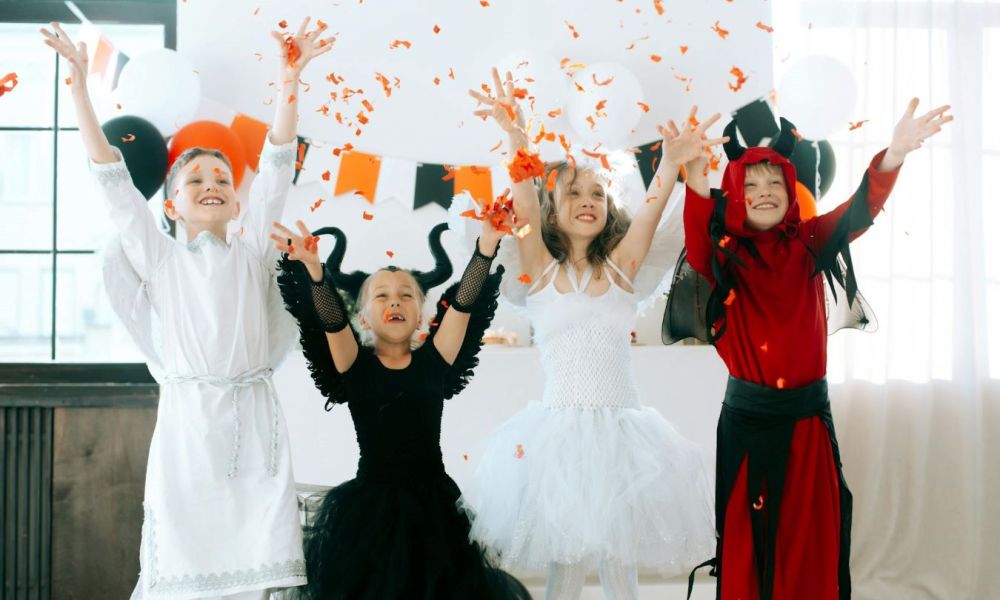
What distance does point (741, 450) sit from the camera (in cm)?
213

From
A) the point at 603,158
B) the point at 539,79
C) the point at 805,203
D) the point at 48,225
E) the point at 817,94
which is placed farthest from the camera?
the point at 48,225

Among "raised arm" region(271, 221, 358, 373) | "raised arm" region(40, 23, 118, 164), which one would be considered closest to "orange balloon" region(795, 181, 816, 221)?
"raised arm" region(271, 221, 358, 373)

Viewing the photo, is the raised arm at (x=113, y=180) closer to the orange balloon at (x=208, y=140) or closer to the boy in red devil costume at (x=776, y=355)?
the orange balloon at (x=208, y=140)

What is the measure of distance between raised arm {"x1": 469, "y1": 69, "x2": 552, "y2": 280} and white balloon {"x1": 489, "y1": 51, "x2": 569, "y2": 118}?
0.74 metres

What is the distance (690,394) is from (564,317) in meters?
1.07

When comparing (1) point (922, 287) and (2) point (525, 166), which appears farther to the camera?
(1) point (922, 287)

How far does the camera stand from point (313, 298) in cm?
227

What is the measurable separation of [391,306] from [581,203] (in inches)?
22.2

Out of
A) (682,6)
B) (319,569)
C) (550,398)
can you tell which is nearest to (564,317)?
(550,398)


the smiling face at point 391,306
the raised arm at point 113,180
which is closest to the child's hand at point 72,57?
the raised arm at point 113,180

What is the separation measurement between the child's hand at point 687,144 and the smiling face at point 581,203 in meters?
0.23

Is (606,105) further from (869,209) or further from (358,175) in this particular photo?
(869,209)

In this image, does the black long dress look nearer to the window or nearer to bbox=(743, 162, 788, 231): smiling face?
bbox=(743, 162, 788, 231): smiling face

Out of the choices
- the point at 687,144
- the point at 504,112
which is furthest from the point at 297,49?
the point at 687,144
